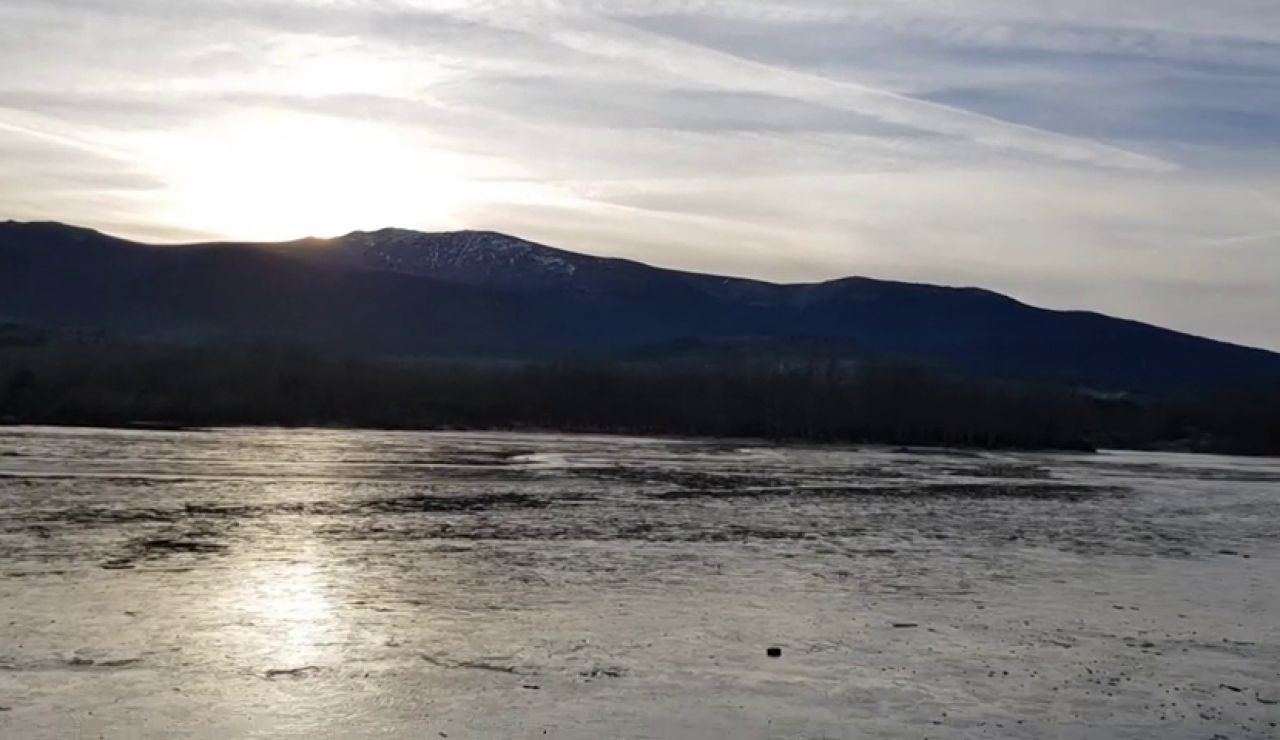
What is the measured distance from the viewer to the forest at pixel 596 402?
390ft

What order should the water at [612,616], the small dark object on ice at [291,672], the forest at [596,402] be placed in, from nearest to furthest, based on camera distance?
the water at [612,616]
the small dark object on ice at [291,672]
the forest at [596,402]

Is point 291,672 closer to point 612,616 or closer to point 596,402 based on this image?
point 612,616

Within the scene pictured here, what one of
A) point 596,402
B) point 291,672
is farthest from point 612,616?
point 596,402

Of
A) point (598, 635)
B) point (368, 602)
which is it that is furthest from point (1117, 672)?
point (368, 602)

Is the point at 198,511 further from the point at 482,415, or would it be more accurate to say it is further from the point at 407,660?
the point at 482,415

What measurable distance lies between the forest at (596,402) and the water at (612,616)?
265 feet

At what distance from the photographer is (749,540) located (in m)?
28.7

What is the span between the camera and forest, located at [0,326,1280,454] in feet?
390

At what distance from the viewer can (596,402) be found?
141m

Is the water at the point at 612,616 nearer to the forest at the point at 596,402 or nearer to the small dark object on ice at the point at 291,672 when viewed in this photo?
the small dark object on ice at the point at 291,672

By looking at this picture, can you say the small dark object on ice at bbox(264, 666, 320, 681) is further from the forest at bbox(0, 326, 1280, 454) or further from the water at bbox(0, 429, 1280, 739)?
the forest at bbox(0, 326, 1280, 454)

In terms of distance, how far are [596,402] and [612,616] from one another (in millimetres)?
122776

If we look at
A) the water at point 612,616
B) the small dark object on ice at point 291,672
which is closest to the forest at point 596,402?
the water at point 612,616

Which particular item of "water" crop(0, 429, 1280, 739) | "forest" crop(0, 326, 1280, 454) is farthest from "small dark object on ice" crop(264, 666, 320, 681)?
"forest" crop(0, 326, 1280, 454)
